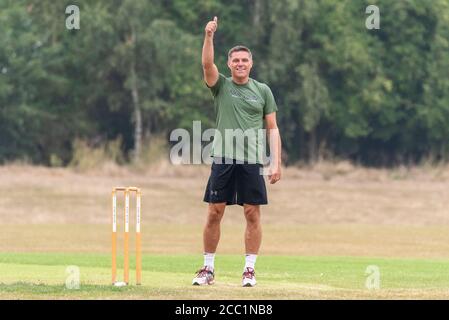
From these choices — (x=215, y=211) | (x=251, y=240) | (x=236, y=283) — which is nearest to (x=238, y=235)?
(x=236, y=283)

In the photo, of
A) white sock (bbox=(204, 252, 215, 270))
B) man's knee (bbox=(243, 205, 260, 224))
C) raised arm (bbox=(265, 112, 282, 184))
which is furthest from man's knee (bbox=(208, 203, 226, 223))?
raised arm (bbox=(265, 112, 282, 184))

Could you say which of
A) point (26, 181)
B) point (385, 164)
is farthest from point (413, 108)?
point (26, 181)

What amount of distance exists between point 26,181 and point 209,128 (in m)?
10.1

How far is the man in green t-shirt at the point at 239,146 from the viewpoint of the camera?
15.2 metres

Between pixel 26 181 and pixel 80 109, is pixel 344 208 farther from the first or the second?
pixel 80 109

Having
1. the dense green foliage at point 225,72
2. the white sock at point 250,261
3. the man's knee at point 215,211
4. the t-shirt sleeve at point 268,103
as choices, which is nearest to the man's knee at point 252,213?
the man's knee at point 215,211

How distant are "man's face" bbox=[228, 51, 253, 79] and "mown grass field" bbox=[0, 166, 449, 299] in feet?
7.54

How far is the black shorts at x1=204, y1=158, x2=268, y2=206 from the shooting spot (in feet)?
50.3

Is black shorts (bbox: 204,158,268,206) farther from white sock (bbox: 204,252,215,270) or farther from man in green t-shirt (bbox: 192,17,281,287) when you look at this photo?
white sock (bbox: 204,252,215,270)

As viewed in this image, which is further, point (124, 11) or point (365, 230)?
point (124, 11)

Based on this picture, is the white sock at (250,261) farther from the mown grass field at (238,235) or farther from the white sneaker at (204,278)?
the white sneaker at (204,278)

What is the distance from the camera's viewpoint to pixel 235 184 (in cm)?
1540

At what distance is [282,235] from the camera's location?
38.7 m
